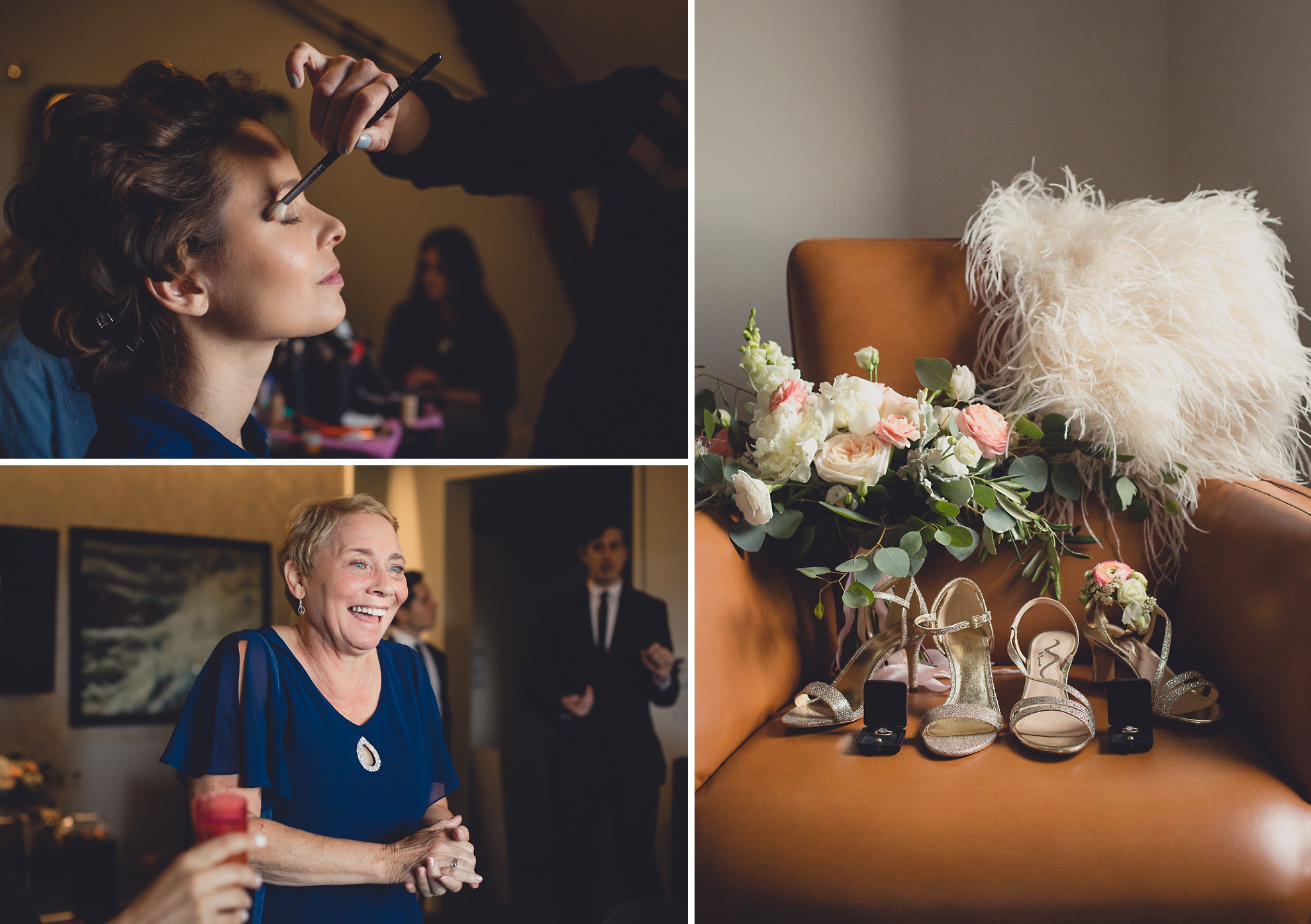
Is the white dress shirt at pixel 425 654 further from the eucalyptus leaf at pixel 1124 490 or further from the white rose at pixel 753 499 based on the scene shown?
the eucalyptus leaf at pixel 1124 490

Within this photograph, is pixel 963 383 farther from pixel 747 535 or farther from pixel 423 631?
pixel 423 631

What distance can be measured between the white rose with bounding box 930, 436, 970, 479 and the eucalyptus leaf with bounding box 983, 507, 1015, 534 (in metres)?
0.06

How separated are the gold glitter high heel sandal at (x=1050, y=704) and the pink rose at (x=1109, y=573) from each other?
58 millimetres

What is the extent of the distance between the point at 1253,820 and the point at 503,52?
92 cm

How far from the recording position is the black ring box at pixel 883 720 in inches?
33.0

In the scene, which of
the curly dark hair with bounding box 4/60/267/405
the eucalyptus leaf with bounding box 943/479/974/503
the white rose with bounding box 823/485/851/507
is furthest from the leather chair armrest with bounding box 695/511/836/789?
the curly dark hair with bounding box 4/60/267/405

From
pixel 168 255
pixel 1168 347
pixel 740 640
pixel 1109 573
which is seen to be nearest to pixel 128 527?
pixel 168 255

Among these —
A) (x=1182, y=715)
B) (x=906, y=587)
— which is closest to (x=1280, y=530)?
(x=1182, y=715)

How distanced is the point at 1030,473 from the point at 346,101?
2.89ft

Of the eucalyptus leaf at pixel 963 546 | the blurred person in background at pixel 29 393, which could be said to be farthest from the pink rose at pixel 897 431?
the blurred person in background at pixel 29 393

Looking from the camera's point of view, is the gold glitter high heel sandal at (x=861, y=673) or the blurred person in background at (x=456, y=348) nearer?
the blurred person in background at (x=456, y=348)

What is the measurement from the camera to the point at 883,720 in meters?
0.89

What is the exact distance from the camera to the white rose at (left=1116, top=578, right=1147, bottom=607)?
974mm

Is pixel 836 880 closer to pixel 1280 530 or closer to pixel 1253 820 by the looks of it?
pixel 1253 820
